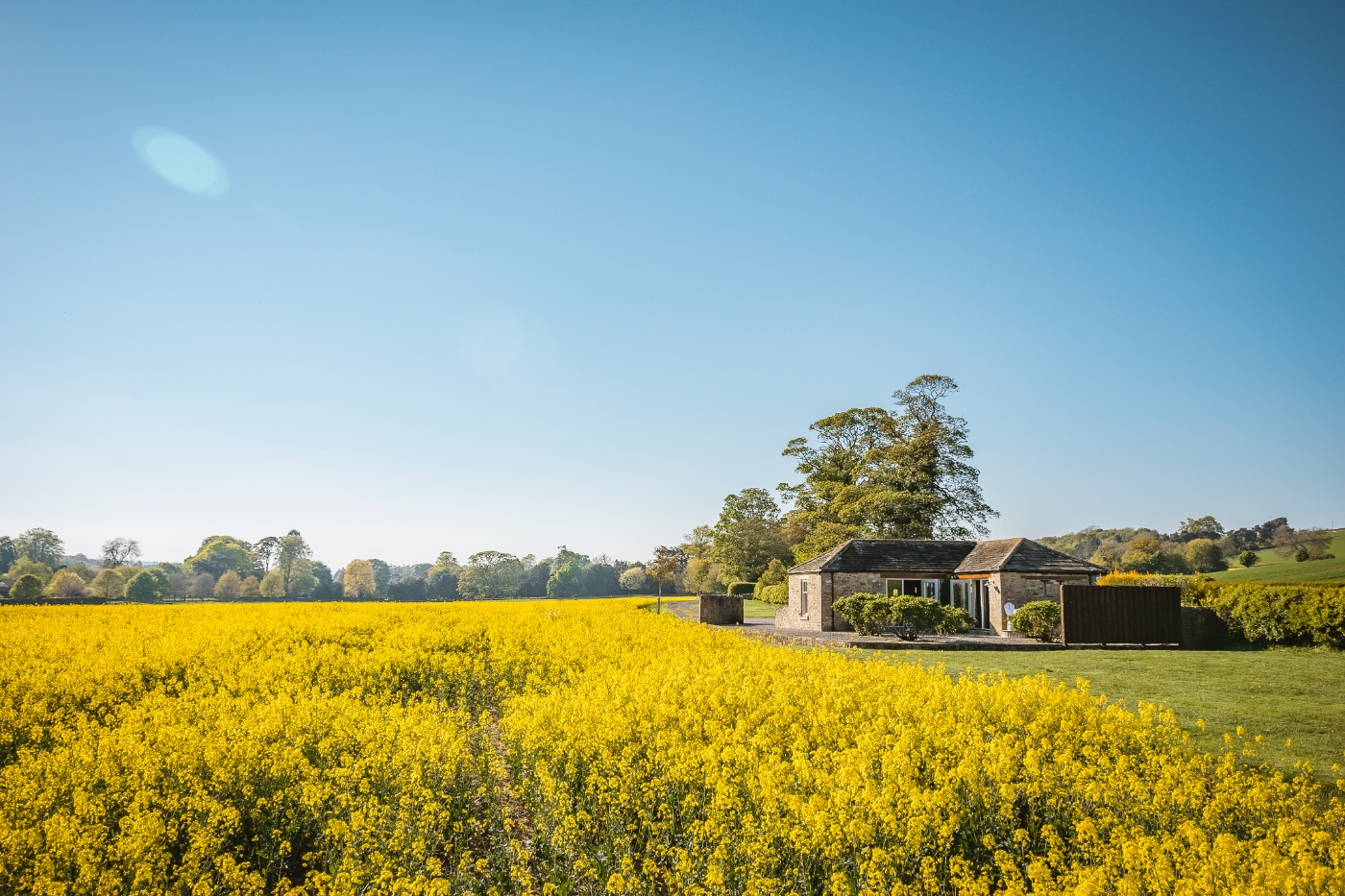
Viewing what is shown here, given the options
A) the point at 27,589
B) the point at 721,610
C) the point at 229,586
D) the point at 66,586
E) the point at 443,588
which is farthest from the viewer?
the point at 443,588

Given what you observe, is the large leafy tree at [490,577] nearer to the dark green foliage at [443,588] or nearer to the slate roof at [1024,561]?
the dark green foliage at [443,588]

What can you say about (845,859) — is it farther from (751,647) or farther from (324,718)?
(751,647)

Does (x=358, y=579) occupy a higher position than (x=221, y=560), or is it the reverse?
(x=221, y=560)

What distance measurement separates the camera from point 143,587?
6425cm

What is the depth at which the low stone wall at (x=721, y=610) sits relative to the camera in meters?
33.4

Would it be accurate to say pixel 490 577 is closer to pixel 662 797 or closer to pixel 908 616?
pixel 908 616

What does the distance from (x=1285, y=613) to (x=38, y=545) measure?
4884 inches

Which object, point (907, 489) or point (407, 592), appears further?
point (407, 592)

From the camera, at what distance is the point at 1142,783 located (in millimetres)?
5398

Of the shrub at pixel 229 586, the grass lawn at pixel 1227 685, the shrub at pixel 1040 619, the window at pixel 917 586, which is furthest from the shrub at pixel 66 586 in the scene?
the shrub at pixel 1040 619

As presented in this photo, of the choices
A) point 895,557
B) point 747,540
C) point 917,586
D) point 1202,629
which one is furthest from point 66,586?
point 1202,629

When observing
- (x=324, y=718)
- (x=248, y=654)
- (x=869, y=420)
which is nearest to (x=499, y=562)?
(x=869, y=420)

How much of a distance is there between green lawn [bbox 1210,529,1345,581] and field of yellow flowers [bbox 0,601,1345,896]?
52.0m

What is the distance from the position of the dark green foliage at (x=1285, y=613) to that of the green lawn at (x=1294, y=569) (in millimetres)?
32965
